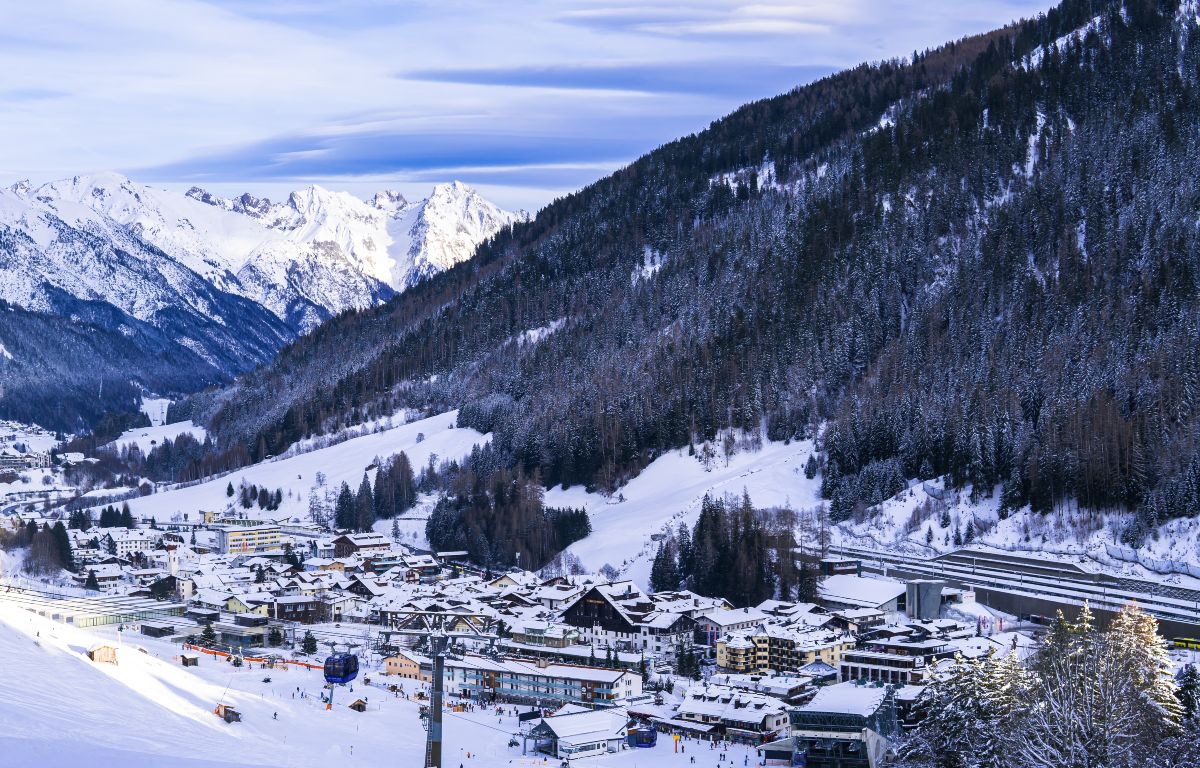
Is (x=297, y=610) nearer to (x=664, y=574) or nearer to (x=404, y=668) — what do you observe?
(x=404, y=668)

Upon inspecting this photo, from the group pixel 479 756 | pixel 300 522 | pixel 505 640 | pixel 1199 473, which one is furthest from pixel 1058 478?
pixel 300 522

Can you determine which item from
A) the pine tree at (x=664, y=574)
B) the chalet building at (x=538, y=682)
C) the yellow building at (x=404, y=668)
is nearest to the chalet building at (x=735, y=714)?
the chalet building at (x=538, y=682)

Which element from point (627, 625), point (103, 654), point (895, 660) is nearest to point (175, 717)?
point (103, 654)

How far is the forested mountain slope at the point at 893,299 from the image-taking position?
94.5 m

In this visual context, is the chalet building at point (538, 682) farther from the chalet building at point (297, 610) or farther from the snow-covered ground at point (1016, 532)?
the snow-covered ground at point (1016, 532)

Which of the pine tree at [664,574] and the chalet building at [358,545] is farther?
the chalet building at [358,545]

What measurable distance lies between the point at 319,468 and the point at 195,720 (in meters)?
98.2

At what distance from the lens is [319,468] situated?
477 feet

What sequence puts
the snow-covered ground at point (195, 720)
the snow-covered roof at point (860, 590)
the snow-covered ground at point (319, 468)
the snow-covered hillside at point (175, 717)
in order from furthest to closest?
the snow-covered ground at point (319, 468) → the snow-covered roof at point (860, 590) → the snow-covered ground at point (195, 720) → the snow-covered hillside at point (175, 717)

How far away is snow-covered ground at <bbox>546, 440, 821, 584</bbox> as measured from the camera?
96.5 m

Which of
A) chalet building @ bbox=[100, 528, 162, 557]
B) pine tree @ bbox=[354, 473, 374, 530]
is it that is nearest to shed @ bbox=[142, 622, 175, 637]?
chalet building @ bbox=[100, 528, 162, 557]

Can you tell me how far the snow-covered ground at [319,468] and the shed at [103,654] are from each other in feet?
242

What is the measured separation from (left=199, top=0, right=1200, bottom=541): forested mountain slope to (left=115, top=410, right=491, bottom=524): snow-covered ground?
14.6 ft

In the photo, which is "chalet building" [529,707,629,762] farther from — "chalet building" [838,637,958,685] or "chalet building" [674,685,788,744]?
"chalet building" [838,637,958,685]
